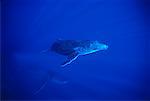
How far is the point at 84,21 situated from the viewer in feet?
18.3

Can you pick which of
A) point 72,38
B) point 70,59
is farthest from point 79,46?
point 72,38

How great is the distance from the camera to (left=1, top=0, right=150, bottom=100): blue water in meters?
4.80

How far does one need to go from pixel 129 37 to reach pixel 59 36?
1885 mm

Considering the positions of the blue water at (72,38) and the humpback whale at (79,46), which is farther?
the blue water at (72,38)

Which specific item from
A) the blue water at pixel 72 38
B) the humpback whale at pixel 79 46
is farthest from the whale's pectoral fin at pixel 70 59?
the blue water at pixel 72 38

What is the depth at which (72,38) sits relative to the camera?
5.36 metres

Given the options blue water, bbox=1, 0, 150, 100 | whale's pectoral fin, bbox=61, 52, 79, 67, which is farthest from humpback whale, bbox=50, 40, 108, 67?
blue water, bbox=1, 0, 150, 100

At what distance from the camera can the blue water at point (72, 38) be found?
4801 mm

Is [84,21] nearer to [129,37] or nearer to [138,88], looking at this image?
[129,37]

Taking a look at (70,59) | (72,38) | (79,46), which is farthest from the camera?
(72,38)

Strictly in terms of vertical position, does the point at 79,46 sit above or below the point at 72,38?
below

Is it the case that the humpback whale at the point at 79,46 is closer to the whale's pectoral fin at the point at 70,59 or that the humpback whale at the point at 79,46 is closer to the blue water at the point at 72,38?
the whale's pectoral fin at the point at 70,59

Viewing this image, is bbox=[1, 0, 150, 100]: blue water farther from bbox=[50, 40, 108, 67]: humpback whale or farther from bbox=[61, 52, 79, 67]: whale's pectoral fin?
bbox=[61, 52, 79, 67]: whale's pectoral fin

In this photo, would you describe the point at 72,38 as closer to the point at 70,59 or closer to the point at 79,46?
the point at 79,46
